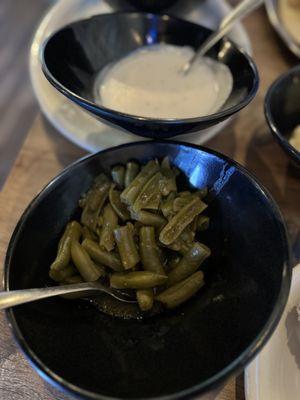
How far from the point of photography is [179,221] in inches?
43.3

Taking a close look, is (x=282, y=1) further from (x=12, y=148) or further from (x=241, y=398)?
(x=241, y=398)

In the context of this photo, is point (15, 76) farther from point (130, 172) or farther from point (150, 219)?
point (150, 219)

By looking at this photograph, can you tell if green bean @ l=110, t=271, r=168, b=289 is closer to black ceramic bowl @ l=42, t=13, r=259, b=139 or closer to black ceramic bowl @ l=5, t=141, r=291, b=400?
black ceramic bowl @ l=5, t=141, r=291, b=400

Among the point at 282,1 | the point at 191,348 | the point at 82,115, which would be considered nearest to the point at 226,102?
the point at 82,115

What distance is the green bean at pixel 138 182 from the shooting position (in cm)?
116

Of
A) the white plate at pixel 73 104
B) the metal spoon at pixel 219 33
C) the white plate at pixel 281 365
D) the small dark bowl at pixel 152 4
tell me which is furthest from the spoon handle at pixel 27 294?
the small dark bowl at pixel 152 4


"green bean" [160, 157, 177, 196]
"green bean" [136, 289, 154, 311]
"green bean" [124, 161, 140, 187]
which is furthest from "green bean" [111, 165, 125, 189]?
"green bean" [136, 289, 154, 311]

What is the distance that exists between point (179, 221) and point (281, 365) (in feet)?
1.39

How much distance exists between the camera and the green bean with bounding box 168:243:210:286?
3.56ft

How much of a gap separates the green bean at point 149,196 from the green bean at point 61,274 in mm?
224

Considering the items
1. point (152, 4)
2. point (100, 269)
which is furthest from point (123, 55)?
point (100, 269)

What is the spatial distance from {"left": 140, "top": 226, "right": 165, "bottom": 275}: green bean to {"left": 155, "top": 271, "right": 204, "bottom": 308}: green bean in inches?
2.0

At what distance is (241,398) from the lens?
3.47 feet

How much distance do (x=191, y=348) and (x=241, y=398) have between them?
0.20 metres
